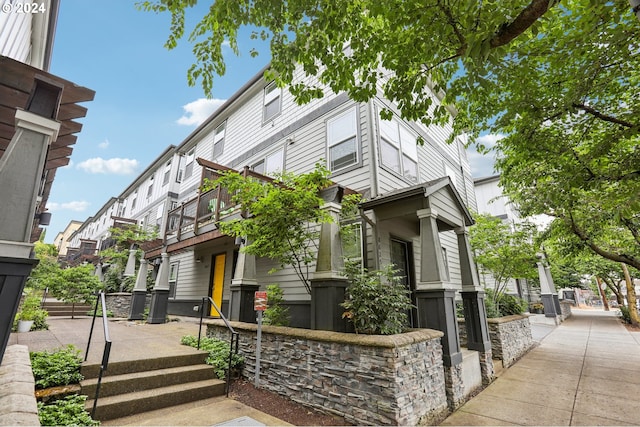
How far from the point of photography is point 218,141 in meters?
13.6

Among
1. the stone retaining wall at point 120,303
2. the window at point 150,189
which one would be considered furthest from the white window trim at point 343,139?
the window at point 150,189

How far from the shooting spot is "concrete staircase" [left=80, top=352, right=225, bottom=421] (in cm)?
393

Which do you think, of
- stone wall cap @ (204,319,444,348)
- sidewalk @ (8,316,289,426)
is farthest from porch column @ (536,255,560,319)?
sidewalk @ (8,316,289,426)

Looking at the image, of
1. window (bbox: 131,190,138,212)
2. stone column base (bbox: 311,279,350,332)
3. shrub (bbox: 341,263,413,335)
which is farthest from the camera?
window (bbox: 131,190,138,212)

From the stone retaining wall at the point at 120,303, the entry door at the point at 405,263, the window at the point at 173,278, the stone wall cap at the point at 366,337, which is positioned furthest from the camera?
the window at the point at 173,278

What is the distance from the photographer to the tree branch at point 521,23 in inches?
96.0

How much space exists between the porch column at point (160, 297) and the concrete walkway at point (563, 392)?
30.6ft

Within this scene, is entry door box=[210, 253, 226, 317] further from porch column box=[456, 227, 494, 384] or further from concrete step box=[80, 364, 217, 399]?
porch column box=[456, 227, 494, 384]

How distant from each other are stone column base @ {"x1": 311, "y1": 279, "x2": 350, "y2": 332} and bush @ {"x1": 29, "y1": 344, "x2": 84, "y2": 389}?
3516mm

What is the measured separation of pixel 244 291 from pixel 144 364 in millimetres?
2382

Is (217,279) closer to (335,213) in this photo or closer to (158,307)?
(158,307)

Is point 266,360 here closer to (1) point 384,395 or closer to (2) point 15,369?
(1) point 384,395

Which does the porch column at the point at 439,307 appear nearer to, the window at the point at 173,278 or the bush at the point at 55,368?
the bush at the point at 55,368

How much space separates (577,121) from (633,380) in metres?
5.24
